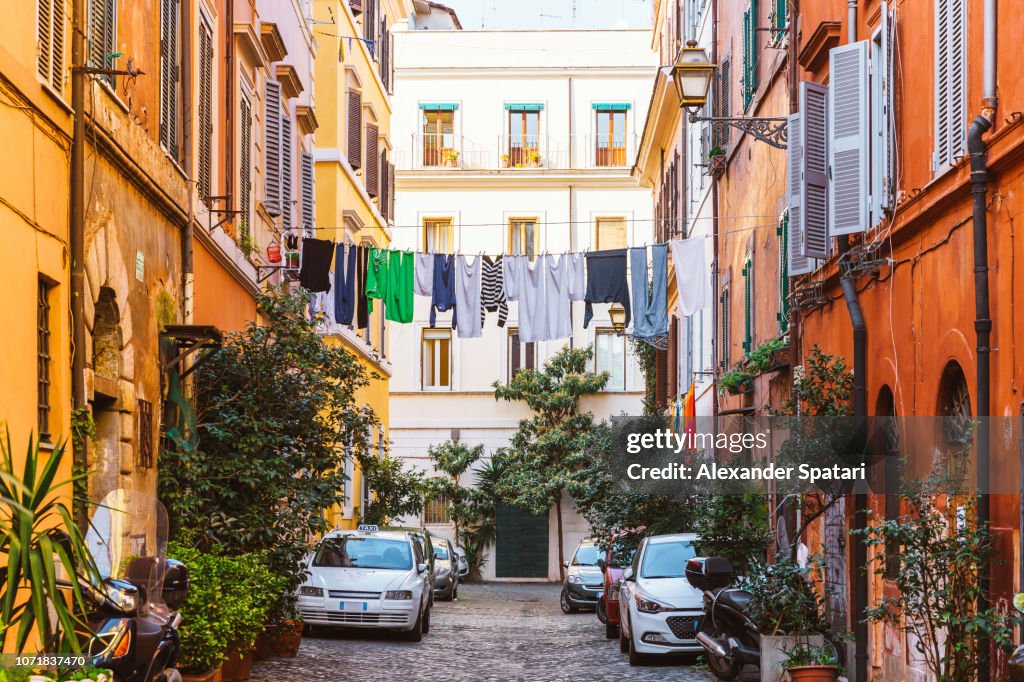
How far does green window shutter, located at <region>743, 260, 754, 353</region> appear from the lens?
71.9 feet

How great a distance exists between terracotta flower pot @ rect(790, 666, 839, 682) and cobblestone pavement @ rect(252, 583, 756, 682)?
3877 mm

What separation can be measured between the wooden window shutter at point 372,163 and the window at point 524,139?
1103 cm

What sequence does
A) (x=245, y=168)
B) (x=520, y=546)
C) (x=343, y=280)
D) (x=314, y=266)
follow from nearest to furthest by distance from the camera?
(x=245, y=168) < (x=314, y=266) < (x=343, y=280) < (x=520, y=546)

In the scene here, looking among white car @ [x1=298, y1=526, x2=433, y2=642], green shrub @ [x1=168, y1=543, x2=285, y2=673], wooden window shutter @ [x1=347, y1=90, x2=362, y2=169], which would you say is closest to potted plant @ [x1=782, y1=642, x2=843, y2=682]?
green shrub @ [x1=168, y1=543, x2=285, y2=673]

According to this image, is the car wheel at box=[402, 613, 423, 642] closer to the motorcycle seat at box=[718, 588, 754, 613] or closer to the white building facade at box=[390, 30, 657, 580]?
the motorcycle seat at box=[718, 588, 754, 613]

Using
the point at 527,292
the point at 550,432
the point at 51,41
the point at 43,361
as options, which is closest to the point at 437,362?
the point at 550,432

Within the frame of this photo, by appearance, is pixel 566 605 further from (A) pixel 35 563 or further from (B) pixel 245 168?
(A) pixel 35 563

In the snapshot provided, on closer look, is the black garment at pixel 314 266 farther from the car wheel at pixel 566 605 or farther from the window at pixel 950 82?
the window at pixel 950 82

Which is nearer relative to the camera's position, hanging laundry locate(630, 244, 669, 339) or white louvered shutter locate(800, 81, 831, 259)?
white louvered shutter locate(800, 81, 831, 259)

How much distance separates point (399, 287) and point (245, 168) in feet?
18.0

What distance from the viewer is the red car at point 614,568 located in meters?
22.5

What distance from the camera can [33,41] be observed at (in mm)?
10445

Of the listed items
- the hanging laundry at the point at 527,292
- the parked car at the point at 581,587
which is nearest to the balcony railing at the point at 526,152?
the parked car at the point at 581,587

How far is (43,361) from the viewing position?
11.0 m
